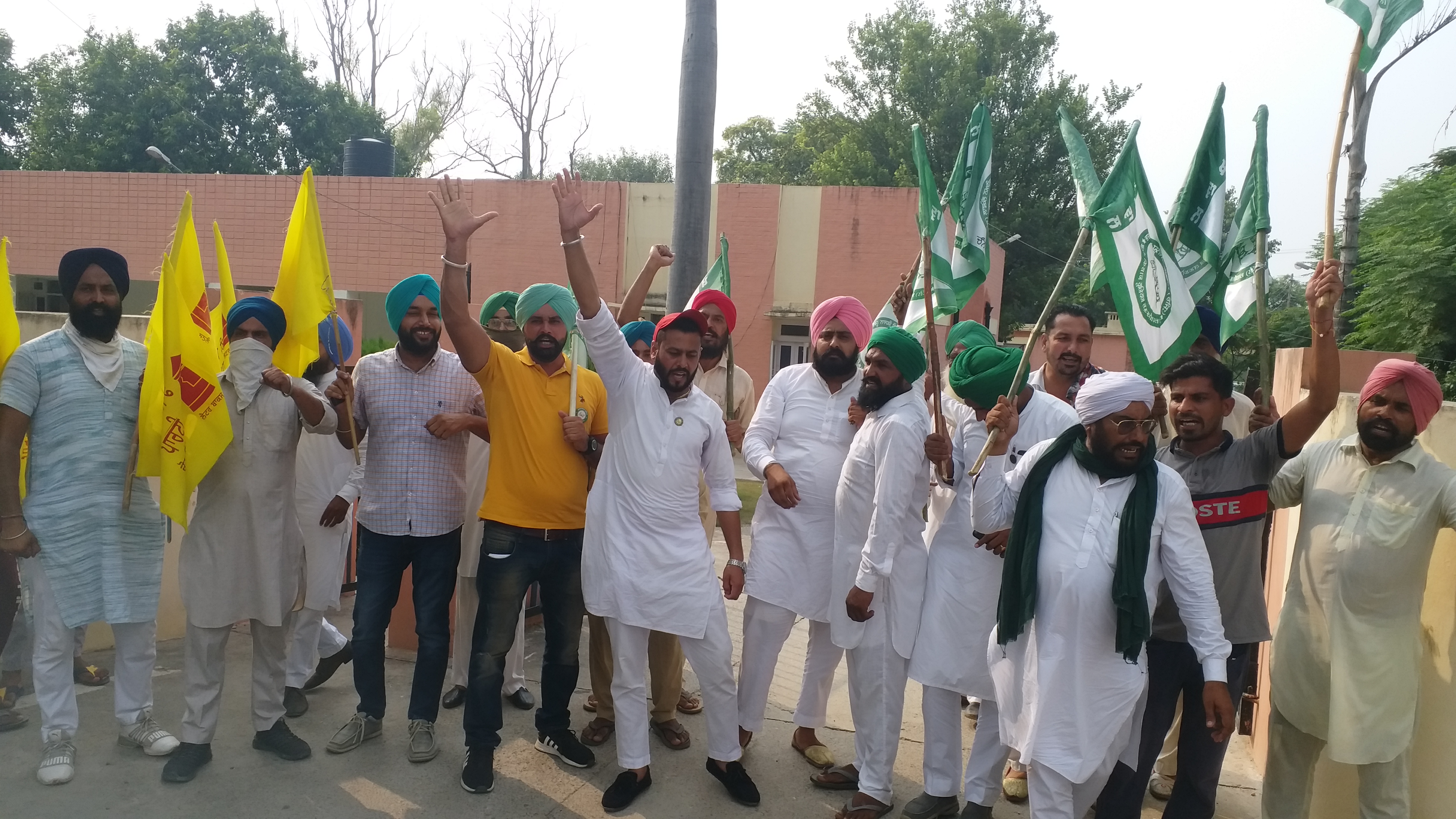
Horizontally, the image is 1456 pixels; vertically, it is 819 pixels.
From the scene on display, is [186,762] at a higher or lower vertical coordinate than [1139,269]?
lower

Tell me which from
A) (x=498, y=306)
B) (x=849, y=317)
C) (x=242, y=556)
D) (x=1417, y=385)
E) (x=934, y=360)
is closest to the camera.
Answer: (x=1417, y=385)

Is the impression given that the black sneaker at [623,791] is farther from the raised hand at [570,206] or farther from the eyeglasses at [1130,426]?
the eyeglasses at [1130,426]

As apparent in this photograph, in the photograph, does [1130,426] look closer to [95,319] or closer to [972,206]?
[972,206]

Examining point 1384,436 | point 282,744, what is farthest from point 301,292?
point 1384,436

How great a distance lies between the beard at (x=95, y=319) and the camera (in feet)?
13.0

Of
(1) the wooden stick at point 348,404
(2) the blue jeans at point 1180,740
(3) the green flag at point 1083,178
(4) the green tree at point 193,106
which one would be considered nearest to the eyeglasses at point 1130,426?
(3) the green flag at point 1083,178

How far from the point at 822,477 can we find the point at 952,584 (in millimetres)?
732

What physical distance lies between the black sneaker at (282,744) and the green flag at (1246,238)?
14.2ft

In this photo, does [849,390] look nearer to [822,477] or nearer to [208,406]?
[822,477]

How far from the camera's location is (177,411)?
3916 millimetres

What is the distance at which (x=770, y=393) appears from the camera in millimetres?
4441

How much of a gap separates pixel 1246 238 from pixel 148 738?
5.02 meters

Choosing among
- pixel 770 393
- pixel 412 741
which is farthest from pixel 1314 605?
pixel 412 741

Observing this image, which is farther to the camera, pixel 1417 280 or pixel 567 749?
pixel 1417 280
